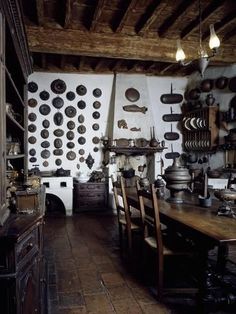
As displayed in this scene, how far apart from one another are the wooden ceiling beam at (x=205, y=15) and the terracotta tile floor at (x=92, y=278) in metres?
3.51

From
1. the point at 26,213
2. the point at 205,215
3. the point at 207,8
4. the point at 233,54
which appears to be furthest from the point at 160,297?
the point at 233,54

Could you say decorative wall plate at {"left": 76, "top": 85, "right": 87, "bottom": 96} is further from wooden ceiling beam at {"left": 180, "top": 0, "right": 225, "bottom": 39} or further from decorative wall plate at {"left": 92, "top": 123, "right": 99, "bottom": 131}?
wooden ceiling beam at {"left": 180, "top": 0, "right": 225, "bottom": 39}

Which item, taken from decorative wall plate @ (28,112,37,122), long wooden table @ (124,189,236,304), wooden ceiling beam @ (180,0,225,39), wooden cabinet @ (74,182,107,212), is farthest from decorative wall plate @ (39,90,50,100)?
long wooden table @ (124,189,236,304)

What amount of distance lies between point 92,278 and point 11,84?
85.4 inches

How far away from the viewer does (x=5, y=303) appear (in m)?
1.54

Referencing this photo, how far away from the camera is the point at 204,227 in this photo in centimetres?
217

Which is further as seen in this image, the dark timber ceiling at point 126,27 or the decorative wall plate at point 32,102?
the decorative wall plate at point 32,102

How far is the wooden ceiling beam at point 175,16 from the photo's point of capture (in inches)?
158

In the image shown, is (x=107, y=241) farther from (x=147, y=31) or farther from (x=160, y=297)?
(x=147, y=31)

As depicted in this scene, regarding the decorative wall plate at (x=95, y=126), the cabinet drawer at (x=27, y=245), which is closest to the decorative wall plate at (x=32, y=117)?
the decorative wall plate at (x=95, y=126)

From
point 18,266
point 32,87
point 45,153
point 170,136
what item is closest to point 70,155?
point 45,153

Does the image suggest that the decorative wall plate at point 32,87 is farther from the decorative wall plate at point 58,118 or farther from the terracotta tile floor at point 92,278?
the terracotta tile floor at point 92,278

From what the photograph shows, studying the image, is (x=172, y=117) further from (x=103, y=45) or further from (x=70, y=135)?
(x=103, y=45)

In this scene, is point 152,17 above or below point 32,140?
above
